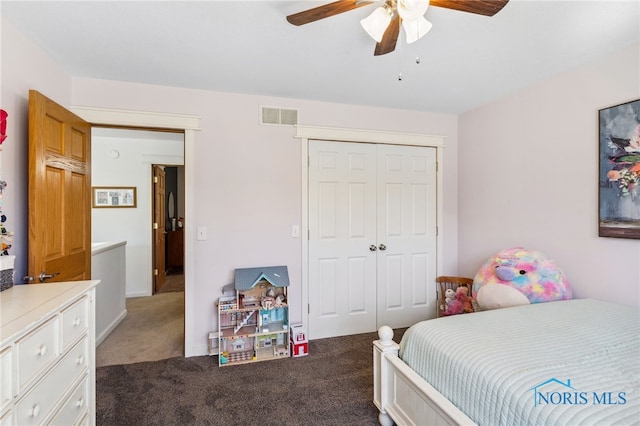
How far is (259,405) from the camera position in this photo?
194cm

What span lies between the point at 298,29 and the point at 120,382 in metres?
2.70

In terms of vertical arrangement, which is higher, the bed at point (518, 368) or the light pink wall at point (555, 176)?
the light pink wall at point (555, 176)

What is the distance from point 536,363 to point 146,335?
3249mm

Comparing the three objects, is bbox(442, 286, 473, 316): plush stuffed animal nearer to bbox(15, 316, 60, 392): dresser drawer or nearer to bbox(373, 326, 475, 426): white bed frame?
bbox(373, 326, 475, 426): white bed frame

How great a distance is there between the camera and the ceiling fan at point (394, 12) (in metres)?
1.22

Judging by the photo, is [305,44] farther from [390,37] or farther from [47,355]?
[47,355]

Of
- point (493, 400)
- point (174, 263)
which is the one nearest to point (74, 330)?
point (493, 400)

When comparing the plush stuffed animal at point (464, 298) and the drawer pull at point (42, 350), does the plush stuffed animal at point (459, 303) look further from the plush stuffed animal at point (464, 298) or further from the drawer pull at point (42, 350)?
the drawer pull at point (42, 350)

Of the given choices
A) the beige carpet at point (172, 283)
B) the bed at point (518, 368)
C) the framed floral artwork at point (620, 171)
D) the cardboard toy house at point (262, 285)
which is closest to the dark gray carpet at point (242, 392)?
the bed at point (518, 368)

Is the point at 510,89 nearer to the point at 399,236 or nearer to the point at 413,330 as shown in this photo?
the point at 399,236

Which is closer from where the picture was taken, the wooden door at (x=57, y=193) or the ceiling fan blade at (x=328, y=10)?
the ceiling fan blade at (x=328, y=10)

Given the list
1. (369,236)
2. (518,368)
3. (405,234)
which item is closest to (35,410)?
(518,368)

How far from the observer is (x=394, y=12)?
4.41 ft

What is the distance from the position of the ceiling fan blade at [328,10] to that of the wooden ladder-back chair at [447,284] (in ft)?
8.72
